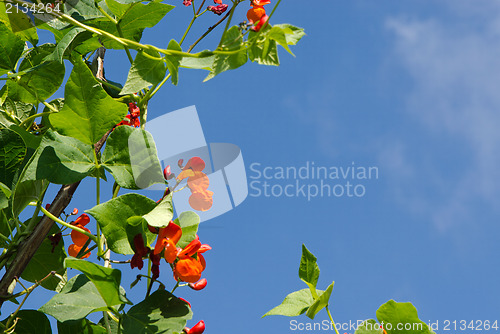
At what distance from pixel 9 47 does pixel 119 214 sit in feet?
2.33

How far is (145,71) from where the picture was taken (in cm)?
115

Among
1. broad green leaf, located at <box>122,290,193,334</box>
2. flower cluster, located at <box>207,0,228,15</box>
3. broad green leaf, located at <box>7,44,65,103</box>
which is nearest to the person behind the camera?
broad green leaf, located at <box>122,290,193,334</box>

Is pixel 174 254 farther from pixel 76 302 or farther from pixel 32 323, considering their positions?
pixel 32 323

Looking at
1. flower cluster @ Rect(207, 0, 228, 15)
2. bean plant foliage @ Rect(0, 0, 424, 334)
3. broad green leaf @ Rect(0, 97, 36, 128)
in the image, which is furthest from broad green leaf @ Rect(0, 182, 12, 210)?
flower cluster @ Rect(207, 0, 228, 15)

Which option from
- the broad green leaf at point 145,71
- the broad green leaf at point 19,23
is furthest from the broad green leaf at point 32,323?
the broad green leaf at point 19,23

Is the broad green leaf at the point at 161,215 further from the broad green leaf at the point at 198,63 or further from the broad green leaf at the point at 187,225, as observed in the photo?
the broad green leaf at the point at 198,63

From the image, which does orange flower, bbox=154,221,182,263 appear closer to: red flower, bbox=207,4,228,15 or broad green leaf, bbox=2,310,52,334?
broad green leaf, bbox=2,310,52,334

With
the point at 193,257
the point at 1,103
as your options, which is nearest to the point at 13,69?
the point at 1,103

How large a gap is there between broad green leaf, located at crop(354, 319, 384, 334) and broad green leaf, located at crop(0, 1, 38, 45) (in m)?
1.22

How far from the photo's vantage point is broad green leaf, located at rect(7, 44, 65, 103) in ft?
4.50

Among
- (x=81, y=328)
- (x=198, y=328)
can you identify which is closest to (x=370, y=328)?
(x=198, y=328)

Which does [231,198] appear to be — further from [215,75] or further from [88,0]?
[88,0]

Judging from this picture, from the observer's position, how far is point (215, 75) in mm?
1057

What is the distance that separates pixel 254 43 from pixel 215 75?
10 cm
